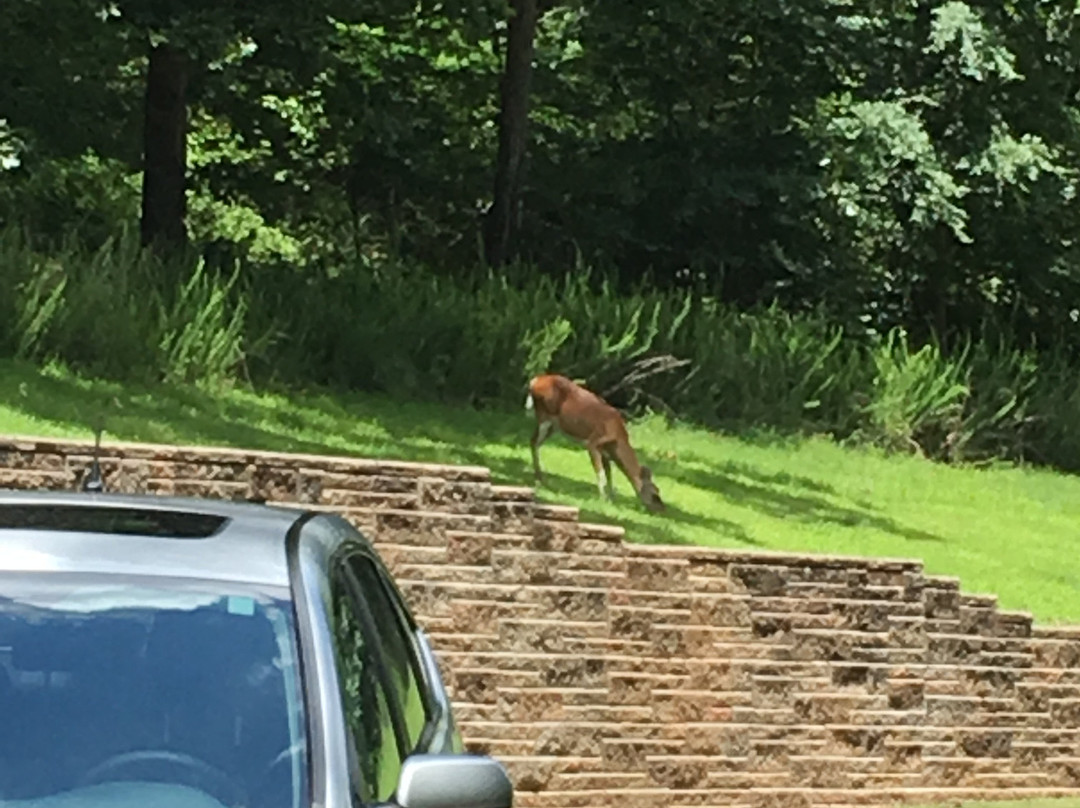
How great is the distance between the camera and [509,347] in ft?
73.8

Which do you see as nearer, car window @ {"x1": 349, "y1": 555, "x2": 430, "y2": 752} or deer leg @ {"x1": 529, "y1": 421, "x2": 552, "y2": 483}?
car window @ {"x1": 349, "y1": 555, "x2": 430, "y2": 752}

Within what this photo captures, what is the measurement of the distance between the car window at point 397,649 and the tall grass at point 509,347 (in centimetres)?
1205

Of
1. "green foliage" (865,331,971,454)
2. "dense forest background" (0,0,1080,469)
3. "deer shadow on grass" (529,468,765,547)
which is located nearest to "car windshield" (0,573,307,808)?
"deer shadow on grass" (529,468,765,547)

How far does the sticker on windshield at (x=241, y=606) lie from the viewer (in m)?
5.15

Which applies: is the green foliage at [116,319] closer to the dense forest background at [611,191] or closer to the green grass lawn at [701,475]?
the green grass lawn at [701,475]

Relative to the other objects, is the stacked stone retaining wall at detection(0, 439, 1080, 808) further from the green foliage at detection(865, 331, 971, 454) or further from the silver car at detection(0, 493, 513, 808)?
the green foliage at detection(865, 331, 971, 454)

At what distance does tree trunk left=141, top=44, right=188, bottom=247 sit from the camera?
80.9 ft

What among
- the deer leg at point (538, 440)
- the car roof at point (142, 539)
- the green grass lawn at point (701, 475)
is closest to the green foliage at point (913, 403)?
the green grass lawn at point (701, 475)

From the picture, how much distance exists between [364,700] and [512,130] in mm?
23580

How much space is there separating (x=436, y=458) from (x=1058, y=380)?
1372cm

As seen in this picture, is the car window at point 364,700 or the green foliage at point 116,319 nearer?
the car window at point 364,700

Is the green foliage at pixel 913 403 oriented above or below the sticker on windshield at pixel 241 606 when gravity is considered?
below

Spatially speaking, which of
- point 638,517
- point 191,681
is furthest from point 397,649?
point 638,517

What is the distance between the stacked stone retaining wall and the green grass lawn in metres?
1.81
